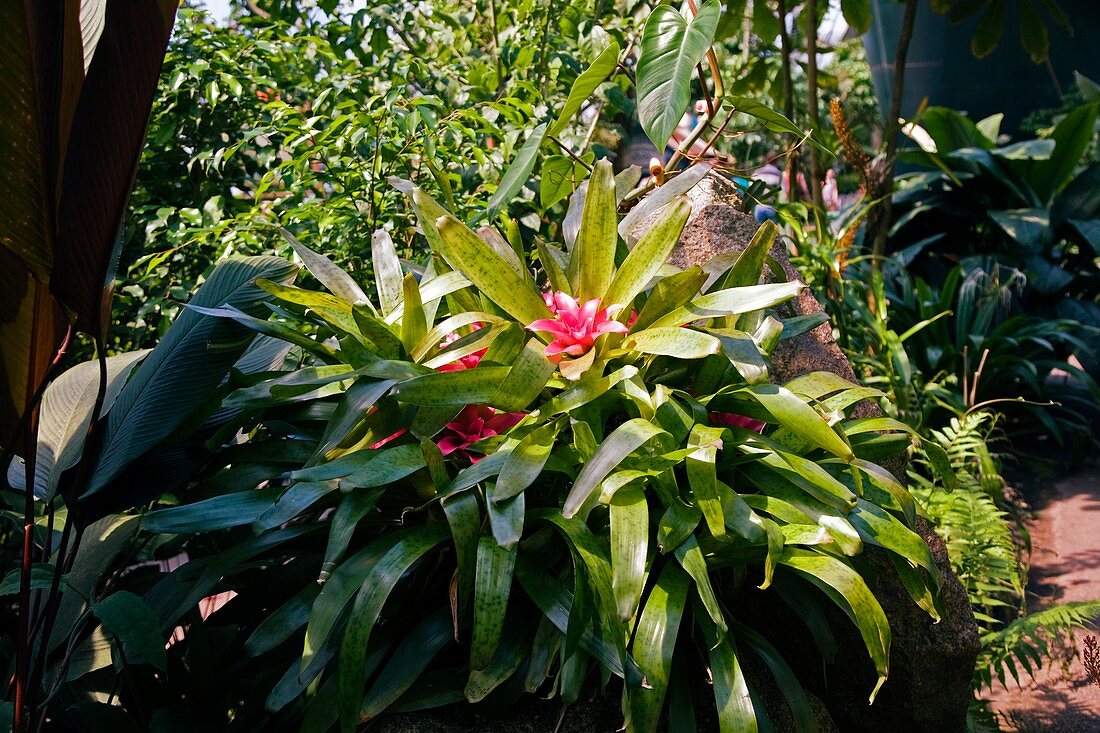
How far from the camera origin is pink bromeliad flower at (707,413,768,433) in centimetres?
163

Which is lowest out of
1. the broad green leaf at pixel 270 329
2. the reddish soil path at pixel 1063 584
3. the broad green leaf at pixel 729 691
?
the reddish soil path at pixel 1063 584

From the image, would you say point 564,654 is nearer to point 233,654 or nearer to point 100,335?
point 233,654

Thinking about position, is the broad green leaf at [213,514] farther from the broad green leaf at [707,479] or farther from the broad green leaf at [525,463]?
the broad green leaf at [707,479]

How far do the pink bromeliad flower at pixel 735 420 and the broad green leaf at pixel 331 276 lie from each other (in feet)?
2.30

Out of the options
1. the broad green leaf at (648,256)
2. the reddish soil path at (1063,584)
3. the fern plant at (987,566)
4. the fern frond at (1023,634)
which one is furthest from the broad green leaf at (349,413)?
the reddish soil path at (1063,584)

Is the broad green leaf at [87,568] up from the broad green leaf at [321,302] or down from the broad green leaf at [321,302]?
down

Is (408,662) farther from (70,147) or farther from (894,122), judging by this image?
(894,122)

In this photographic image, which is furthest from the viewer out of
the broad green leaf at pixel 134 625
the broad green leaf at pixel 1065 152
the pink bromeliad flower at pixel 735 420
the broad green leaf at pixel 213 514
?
the broad green leaf at pixel 1065 152

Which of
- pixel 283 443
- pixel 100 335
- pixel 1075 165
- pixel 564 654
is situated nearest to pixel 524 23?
pixel 283 443

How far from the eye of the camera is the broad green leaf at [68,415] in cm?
155

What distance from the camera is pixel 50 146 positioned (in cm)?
123

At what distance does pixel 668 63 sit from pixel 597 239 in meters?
0.46

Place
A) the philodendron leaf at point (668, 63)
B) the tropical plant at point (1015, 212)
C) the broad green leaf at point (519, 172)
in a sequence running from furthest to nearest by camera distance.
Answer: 1. the tropical plant at point (1015, 212)
2. the broad green leaf at point (519, 172)
3. the philodendron leaf at point (668, 63)

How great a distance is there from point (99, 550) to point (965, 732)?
1.88 m
